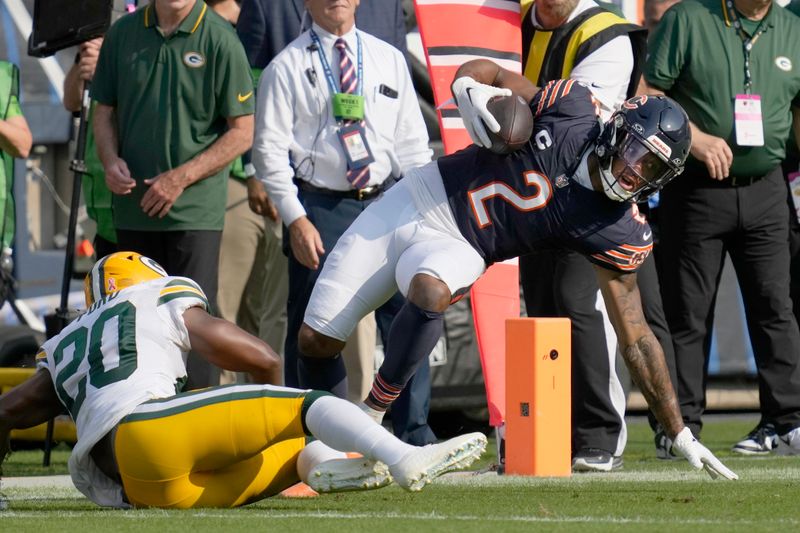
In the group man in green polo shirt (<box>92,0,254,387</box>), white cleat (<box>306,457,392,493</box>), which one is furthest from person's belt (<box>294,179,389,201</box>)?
white cleat (<box>306,457,392,493</box>)

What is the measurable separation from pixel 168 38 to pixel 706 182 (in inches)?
104

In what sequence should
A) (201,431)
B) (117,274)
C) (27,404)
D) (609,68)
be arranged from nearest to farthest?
(201,431)
(27,404)
(117,274)
(609,68)

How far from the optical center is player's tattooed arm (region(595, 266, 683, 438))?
589 cm

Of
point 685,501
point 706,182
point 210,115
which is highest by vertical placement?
point 210,115

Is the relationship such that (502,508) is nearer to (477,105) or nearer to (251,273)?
(477,105)

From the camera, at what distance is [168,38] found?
709cm

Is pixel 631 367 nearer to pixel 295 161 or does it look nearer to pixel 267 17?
pixel 295 161

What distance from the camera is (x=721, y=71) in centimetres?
762

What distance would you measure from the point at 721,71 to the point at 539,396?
2.11 m

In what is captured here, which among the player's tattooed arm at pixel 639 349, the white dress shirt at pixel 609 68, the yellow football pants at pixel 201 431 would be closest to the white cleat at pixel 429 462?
the yellow football pants at pixel 201 431

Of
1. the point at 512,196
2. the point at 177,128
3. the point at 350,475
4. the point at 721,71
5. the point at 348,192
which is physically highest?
the point at 721,71

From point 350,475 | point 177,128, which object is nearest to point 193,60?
point 177,128

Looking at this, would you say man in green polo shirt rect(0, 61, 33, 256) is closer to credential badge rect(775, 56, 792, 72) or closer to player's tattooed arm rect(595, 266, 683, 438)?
Result: player's tattooed arm rect(595, 266, 683, 438)

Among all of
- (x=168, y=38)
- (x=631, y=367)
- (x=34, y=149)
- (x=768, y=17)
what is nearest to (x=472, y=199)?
(x=631, y=367)
